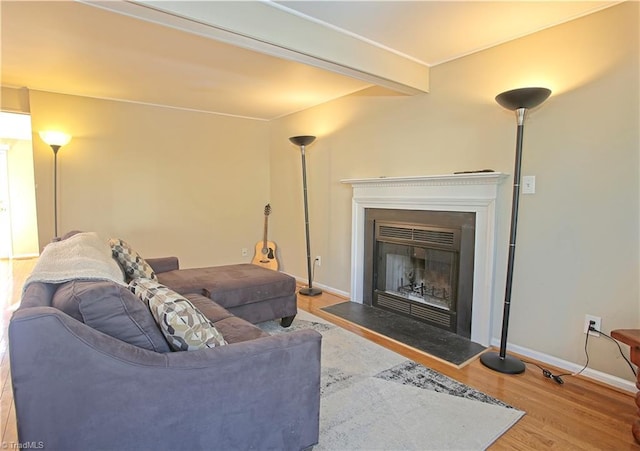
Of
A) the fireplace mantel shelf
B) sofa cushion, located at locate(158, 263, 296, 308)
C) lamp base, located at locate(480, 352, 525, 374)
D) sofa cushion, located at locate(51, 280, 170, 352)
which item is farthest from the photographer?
sofa cushion, located at locate(158, 263, 296, 308)

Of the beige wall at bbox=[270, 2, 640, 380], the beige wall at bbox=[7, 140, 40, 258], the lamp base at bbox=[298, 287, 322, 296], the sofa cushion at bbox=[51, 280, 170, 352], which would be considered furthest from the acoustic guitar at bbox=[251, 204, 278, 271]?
the beige wall at bbox=[7, 140, 40, 258]

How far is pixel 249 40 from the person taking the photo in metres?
2.15

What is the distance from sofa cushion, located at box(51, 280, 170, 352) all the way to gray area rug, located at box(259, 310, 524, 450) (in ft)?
3.16

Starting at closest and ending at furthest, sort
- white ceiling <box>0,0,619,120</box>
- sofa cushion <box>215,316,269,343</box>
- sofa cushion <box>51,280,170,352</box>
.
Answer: sofa cushion <box>51,280,170,352</box> → sofa cushion <box>215,316,269,343</box> → white ceiling <box>0,0,619,120</box>

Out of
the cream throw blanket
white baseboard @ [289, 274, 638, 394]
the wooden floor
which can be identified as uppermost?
the cream throw blanket

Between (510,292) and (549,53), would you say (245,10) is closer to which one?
(549,53)

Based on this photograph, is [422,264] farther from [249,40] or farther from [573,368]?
[249,40]

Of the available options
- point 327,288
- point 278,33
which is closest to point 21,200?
point 327,288

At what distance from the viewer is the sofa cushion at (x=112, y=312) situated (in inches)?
50.1

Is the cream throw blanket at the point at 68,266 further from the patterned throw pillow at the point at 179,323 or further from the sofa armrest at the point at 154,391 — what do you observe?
the sofa armrest at the point at 154,391

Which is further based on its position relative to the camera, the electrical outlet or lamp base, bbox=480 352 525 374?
lamp base, bbox=480 352 525 374

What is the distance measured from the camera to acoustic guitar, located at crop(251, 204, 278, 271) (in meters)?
5.19

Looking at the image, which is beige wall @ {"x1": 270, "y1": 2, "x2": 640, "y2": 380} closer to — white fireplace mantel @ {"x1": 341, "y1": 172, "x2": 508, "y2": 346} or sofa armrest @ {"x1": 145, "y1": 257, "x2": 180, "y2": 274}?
white fireplace mantel @ {"x1": 341, "y1": 172, "x2": 508, "y2": 346}

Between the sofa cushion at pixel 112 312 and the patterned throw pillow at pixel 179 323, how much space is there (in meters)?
0.04
